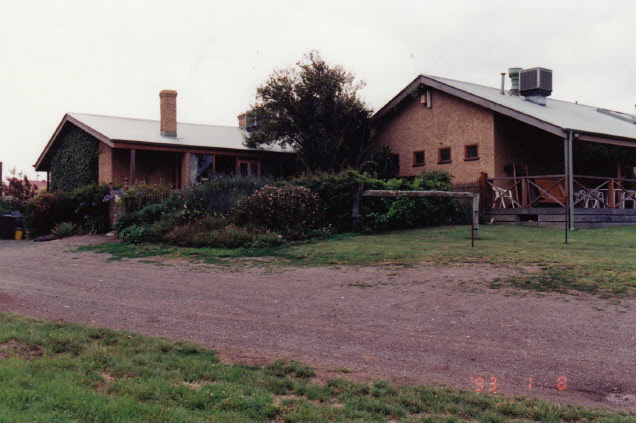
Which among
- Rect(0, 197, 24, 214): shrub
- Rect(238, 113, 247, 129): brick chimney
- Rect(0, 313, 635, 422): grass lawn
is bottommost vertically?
Rect(0, 313, 635, 422): grass lawn

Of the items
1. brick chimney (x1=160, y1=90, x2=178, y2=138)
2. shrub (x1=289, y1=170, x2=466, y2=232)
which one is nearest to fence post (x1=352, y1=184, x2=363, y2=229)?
shrub (x1=289, y1=170, x2=466, y2=232)

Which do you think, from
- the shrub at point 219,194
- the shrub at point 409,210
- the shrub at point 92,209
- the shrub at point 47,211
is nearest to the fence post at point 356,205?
the shrub at point 409,210

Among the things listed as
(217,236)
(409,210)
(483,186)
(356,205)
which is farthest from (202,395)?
(483,186)

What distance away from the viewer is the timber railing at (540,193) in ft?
65.3

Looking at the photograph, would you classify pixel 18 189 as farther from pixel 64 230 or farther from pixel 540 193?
pixel 540 193

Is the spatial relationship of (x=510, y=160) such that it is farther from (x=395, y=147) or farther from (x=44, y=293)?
(x=44, y=293)

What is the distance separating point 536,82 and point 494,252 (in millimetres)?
14930

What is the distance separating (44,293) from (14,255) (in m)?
6.67

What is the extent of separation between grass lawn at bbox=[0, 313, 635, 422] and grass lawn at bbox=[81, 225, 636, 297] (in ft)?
14.7

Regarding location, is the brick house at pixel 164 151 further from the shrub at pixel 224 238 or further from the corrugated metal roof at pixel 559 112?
the shrub at pixel 224 238

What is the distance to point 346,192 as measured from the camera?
17.2m

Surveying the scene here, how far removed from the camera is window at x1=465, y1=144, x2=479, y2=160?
73.3 ft

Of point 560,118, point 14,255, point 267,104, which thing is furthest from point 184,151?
point 560,118

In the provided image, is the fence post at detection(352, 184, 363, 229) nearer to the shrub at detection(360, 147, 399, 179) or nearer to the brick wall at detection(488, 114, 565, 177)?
the shrub at detection(360, 147, 399, 179)
